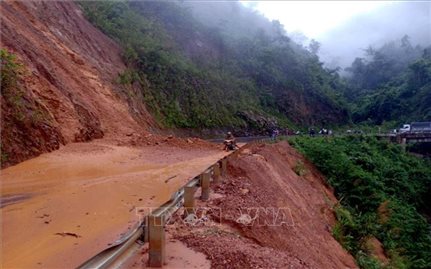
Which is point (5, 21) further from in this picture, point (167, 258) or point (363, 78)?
point (363, 78)

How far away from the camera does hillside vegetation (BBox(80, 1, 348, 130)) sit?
3650cm

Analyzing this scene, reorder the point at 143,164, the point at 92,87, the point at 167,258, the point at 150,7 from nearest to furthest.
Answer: the point at 167,258
the point at 143,164
the point at 92,87
the point at 150,7

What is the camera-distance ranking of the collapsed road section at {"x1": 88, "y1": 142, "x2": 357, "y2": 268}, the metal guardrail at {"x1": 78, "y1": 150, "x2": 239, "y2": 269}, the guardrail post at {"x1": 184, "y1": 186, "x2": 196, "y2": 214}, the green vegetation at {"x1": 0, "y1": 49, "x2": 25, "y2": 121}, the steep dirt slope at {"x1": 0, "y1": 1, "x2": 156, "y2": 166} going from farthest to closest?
the steep dirt slope at {"x1": 0, "y1": 1, "x2": 156, "y2": 166} → the green vegetation at {"x1": 0, "y1": 49, "x2": 25, "y2": 121} → the guardrail post at {"x1": 184, "y1": 186, "x2": 196, "y2": 214} → the collapsed road section at {"x1": 88, "y1": 142, "x2": 357, "y2": 268} → the metal guardrail at {"x1": 78, "y1": 150, "x2": 239, "y2": 269}

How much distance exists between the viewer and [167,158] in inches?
691

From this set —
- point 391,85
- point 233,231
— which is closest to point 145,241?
point 233,231

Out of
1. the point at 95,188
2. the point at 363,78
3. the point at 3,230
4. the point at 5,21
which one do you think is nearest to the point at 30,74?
the point at 5,21

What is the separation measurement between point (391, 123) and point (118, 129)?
59522mm

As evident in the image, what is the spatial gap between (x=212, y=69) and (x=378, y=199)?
94.0 feet

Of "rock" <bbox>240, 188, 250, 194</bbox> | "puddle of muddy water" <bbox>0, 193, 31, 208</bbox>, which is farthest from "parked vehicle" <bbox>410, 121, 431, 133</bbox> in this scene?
"puddle of muddy water" <bbox>0, 193, 31, 208</bbox>

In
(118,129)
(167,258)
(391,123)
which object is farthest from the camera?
(391,123)

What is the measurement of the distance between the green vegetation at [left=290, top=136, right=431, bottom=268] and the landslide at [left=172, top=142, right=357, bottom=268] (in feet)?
4.42

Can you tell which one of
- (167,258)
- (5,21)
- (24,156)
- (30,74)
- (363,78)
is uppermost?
(363,78)

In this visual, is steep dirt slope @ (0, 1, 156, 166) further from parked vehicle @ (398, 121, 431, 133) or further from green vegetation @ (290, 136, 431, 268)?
parked vehicle @ (398, 121, 431, 133)

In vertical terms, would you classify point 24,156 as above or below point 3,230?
above
